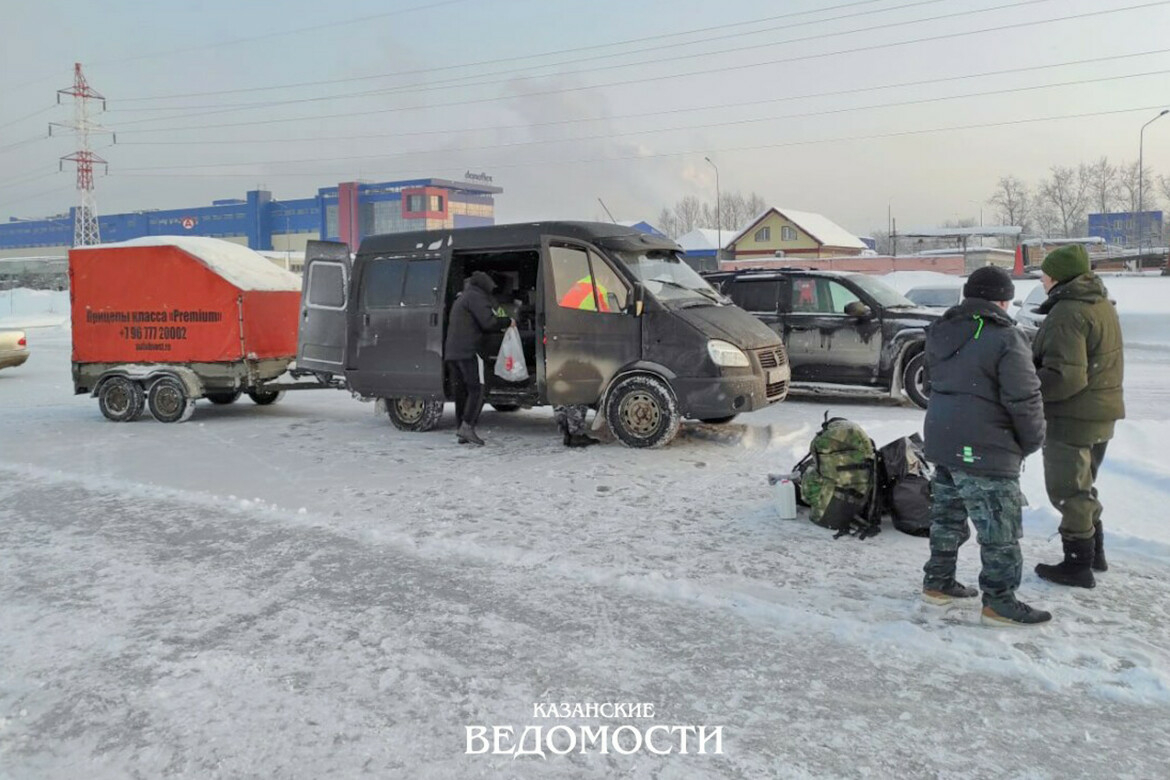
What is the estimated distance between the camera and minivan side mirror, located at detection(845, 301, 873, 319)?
10938 mm

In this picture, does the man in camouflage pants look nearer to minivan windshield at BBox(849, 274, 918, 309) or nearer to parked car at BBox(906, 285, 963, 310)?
minivan windshield at BBox(849, 274, 918, 309)

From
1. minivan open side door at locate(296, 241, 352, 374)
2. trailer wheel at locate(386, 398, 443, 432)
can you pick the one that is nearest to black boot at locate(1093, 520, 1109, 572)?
trailer wheel at locate(386, 398, 443, 432)

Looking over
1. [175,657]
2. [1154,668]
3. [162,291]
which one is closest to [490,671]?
[175,657]

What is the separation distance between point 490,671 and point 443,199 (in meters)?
96.0

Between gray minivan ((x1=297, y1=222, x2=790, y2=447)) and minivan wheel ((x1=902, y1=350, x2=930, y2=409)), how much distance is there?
264 centimetres

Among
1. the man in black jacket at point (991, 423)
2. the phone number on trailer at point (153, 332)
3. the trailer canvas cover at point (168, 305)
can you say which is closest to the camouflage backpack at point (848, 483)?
the man in black jacket at point (991, 423)

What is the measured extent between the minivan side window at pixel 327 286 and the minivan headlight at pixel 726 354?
524 centimetres

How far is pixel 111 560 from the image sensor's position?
17.6 feet

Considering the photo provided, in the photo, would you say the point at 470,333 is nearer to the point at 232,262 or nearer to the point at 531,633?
the point at 232,262

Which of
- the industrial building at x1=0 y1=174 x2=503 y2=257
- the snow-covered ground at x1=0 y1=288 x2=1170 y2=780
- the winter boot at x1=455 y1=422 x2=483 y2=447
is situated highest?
the industrial building at x1=0 y1=174 x2=503 y2=257

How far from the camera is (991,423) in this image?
13.0 ft

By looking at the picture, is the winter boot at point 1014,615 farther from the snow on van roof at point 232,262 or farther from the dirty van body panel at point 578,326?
the snow on van roof at point 232,262

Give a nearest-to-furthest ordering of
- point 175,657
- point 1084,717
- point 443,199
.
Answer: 1. point 1084,717
2. point 175,657
3. point 443,199

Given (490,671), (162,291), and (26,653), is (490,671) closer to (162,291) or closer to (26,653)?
(26,653)
